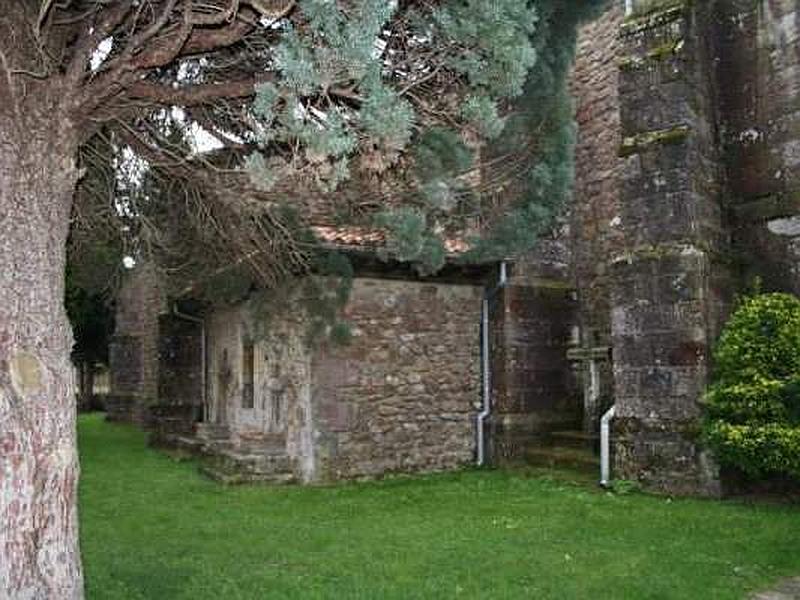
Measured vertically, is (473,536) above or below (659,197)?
below

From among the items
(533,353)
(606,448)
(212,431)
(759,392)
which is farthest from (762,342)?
(212,431)

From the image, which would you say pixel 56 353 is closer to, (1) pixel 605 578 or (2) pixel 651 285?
(1) pixel 605 578

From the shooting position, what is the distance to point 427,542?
247 inches

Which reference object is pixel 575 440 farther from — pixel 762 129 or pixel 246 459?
pixel 762 129

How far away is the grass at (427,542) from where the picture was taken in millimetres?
5055

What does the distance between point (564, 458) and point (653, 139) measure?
388 cm

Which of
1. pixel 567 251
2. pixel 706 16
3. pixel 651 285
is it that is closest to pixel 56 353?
pixel 651 285

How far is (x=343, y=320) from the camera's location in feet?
31.9

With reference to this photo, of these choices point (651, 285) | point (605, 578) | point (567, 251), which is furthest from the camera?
point (567, 251)

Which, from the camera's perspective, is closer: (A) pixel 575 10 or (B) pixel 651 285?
(A) pixel 575 10

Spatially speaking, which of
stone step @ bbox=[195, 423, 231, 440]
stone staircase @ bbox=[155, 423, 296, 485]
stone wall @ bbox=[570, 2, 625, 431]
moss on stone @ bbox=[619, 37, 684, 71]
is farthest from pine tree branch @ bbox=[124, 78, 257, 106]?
stone step @ bbox=[195, 423, 231, 440]

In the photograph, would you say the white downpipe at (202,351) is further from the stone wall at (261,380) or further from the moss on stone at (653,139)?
the moss on stone at (653,139)

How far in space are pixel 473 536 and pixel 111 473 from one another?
6.04 m

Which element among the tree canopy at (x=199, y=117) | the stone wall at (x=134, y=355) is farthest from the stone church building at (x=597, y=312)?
the stone wall at (x=134, y=355)
